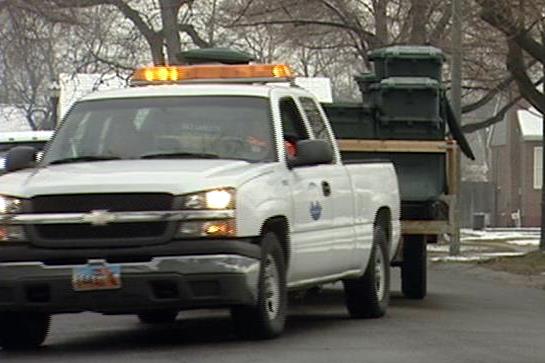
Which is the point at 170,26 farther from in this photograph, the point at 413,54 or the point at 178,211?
the point at 178,211

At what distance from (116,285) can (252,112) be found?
2203mm

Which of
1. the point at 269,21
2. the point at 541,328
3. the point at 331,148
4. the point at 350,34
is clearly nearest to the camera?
the point at 331,148

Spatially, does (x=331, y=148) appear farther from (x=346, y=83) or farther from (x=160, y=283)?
(x=346, y=83)

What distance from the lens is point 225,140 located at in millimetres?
10719

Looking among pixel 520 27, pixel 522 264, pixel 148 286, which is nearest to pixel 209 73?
pixel 148 286

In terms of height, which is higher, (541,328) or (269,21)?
(269,21)

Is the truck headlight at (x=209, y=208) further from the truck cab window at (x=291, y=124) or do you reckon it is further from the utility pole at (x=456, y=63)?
the utility pole at (x=456, y=63)

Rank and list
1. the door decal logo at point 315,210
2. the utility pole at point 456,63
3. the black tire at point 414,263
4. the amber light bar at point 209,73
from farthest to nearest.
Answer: the utility pole at point 456,63
the black tire at point 414,263
the amber light bar at point 209,73
the door decal logo at point 315,210

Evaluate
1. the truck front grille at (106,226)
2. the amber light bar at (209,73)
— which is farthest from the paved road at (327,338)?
the amber light bar at (209,73)

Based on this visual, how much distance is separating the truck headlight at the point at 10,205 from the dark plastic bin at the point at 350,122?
6339 millimetres

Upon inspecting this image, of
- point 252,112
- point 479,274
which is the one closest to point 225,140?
point 252,112

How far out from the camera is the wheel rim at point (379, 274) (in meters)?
12.6

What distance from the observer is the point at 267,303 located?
10.1 m

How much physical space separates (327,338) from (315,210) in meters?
1.09
